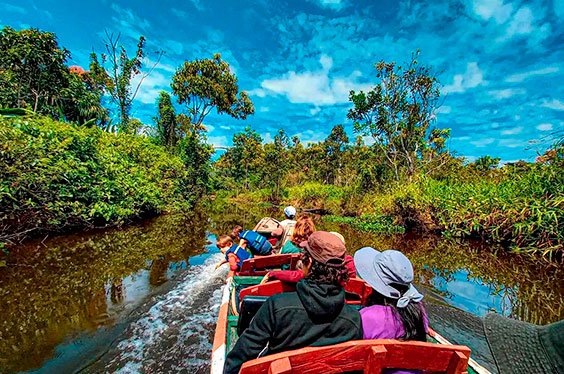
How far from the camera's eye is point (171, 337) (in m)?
3.27

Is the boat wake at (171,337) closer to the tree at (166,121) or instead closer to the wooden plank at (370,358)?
the wooden plank at (370,358)

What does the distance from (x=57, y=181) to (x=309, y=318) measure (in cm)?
825

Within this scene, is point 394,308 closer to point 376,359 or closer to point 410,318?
point 410,318

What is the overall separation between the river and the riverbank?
67 centimetres

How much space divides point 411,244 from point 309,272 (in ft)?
28.0

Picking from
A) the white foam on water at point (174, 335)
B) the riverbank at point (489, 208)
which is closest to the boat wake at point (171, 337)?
the white foam on water at point (174, 335)

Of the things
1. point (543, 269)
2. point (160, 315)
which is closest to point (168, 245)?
point (160, 315)

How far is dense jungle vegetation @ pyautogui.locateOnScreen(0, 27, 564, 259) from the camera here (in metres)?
6.18

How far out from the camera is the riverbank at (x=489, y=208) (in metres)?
6.36

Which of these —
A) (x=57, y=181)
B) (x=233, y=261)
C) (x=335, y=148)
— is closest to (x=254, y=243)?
(x=233, y=261)

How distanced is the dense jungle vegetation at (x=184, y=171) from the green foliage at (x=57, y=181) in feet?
0.11

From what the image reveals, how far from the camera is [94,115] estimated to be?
20172 mm

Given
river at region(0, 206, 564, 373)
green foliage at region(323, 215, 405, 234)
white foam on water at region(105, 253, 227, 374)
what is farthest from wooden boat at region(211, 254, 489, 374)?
green foliage at region(323, 215, 405, 234)

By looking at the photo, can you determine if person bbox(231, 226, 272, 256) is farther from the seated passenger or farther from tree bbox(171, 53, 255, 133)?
tree bbox(171, 53, 255, 133)
